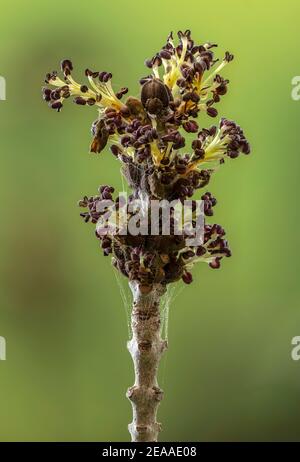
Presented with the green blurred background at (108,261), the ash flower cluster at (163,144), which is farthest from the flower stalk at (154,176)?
the green blurred background at (108,261)

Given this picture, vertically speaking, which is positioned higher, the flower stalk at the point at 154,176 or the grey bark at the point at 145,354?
the flower stalk at the point at 154,176

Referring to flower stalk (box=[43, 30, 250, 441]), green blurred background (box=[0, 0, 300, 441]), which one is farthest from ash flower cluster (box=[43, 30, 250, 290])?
green blurred background (box=[0, 0, 300, 441])

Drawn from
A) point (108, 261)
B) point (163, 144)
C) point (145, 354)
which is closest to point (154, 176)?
point (163, 144)

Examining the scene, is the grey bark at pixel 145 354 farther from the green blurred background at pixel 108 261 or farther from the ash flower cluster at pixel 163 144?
the green blurred background at pixel 108 261

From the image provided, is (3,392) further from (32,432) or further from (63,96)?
(63,96)

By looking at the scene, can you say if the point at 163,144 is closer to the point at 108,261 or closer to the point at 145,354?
the point at 145,354

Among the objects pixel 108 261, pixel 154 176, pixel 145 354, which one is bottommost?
pixel 145 354

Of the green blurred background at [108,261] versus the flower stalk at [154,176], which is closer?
the flower stalk at [154,176]

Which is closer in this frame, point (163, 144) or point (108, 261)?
point (163, 144)
